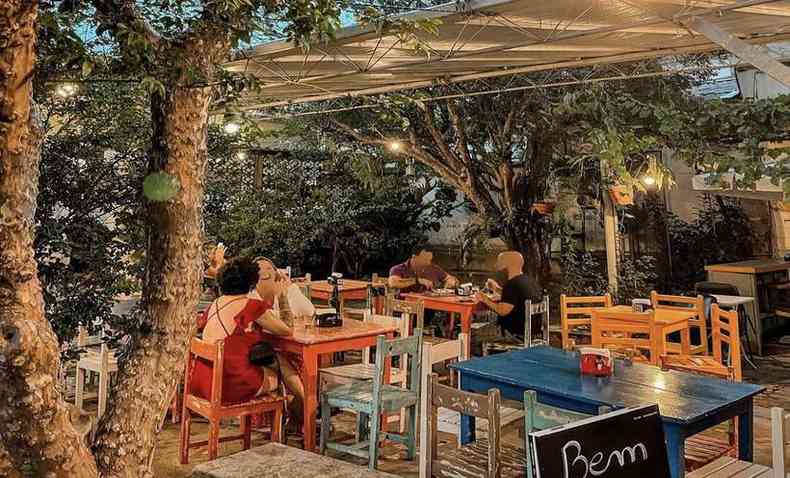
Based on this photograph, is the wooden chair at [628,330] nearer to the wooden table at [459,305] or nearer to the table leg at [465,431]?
the wooden table at [459,305]

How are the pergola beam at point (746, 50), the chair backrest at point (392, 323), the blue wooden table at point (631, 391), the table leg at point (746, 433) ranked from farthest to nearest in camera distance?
the chair backrest at point (392, 323), the pergola beam at point (746, 50), the table leg at point (746, 433), the blue wooden table at point (631, 391)

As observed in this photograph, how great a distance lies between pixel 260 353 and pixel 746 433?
9.35 ft

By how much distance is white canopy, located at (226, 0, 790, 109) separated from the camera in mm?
3676

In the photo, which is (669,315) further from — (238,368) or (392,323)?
(238,368)

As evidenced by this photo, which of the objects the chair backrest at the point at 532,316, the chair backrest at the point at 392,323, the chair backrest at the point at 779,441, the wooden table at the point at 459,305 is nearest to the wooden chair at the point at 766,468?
the chair backrest at the point at 779,441

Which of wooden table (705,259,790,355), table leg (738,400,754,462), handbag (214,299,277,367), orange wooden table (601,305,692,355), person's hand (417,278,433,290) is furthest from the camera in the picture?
person's hand (417,278,433,290)

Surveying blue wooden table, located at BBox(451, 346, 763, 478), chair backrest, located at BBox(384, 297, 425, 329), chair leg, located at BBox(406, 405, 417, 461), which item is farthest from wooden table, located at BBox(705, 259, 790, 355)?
chair leg, located at BBox(406, 405, 417, 461)

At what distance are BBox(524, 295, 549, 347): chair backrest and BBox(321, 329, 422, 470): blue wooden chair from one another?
5.84 feet

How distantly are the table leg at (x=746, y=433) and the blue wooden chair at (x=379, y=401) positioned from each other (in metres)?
1.76

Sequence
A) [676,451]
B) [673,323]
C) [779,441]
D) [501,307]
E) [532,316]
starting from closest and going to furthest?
[779,441] → [676,451] → [673,323] → [532,316] → [501,307]

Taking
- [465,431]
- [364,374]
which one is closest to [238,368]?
[364,374]

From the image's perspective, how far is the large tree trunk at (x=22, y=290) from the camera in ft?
4.67

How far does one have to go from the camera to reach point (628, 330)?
Result: 15.5 feet

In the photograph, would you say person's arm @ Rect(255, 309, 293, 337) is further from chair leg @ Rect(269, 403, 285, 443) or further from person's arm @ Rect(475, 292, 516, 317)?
person's arm @ Rect(475, 292, 516, 317)
